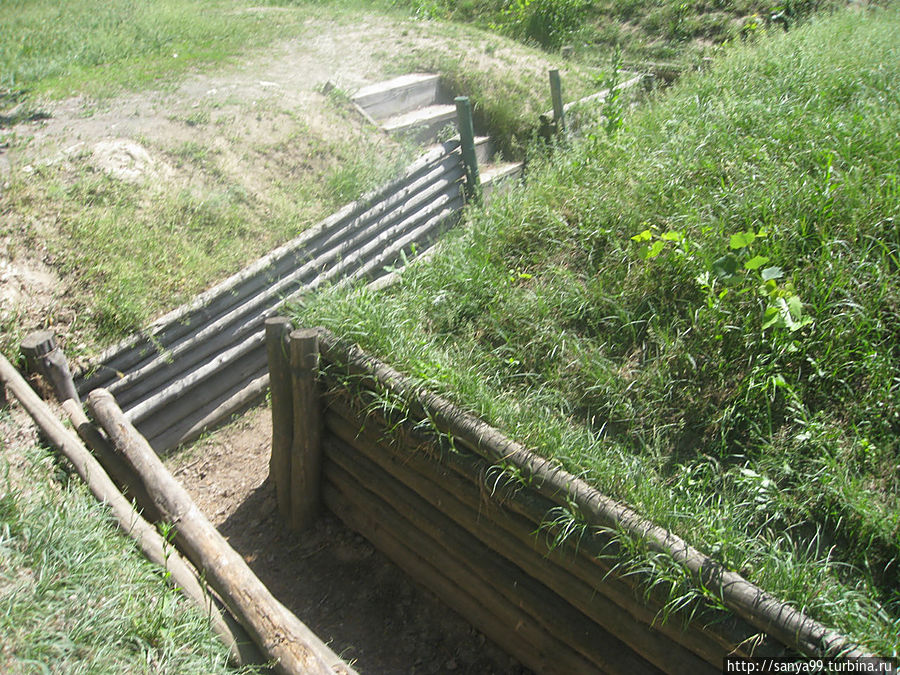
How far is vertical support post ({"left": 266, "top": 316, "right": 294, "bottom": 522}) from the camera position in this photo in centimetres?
453

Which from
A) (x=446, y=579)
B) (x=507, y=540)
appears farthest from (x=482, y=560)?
(x=446, y=579)

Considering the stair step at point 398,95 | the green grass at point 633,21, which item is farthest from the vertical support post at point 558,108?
the green grass at point 633,21

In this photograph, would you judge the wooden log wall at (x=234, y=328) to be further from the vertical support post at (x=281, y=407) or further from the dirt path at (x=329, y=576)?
the vertical support post at (x=281, y=407)

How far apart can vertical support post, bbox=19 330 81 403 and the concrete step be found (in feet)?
13.4

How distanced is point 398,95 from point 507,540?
584 centimetres

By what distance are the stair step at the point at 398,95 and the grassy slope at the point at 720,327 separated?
2844mm

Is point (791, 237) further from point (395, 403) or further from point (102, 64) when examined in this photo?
point (102, 64)

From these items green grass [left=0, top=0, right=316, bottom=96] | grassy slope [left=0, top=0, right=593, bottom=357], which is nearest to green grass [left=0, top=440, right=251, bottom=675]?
grassy slope [left=0, top=0, right=593, bottom=357]

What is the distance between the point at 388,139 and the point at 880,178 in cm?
449

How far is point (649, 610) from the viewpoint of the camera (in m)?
3.19

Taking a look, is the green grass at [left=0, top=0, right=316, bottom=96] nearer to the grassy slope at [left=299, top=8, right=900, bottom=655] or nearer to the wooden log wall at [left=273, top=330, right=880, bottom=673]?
the grassy slope at [left=299, top=8, right=900, bottom=655]

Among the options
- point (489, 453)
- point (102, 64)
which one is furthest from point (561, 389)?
point (102, 64)

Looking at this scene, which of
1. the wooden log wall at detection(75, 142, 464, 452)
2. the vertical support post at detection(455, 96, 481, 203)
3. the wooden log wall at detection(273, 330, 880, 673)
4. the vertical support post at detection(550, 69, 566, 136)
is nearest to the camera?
the wooden log wall at detection(273, 330, 880, 673)

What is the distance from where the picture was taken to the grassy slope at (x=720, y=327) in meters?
3.32
